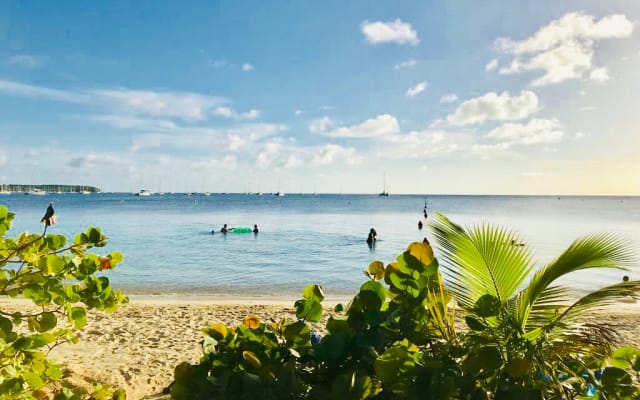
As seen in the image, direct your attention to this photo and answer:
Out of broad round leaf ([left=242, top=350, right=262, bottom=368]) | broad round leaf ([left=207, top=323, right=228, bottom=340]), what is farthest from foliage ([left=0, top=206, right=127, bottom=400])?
broad round leaf ([left=242, top=350, right=262, bottom=368])

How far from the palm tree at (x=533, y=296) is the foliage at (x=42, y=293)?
1.53 metres

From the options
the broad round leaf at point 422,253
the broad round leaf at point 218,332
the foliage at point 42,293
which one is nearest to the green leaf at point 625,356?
the broad round leaf at point 422,253

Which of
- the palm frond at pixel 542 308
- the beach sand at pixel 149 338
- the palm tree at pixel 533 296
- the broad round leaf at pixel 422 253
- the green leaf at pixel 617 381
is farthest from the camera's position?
the beach sand at pixel 149 338

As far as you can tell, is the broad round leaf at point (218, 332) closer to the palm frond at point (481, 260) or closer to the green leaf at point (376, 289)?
the green leaf at point (376, 289)

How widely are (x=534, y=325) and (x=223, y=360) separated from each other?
146 centimetres

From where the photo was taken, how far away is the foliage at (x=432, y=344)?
3.94 ft

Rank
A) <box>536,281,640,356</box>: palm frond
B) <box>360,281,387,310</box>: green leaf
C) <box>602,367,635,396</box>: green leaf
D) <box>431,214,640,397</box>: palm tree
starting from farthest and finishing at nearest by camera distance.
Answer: <box>536,281,640,356</box>: palm frond → <box>431,214,640,397</box>: palm tree → <box>360,281,387,310</box>: green leaf → <box>602,367,635,396</box>: green leaf

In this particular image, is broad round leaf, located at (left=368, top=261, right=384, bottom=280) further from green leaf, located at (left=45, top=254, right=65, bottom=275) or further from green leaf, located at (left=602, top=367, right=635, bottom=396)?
green leaf, located at (left=45, top=254, right=65, bottom=275)

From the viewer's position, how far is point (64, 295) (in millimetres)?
1628

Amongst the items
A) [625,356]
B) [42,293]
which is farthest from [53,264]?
[625,356]

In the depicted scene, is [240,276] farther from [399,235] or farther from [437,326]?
[399,235]

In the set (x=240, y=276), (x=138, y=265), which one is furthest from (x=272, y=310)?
(x=138, y=265)

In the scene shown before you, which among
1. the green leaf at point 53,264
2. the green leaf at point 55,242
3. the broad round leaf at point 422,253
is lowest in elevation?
the green leaf at point 53,264

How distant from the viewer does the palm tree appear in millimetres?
1674
